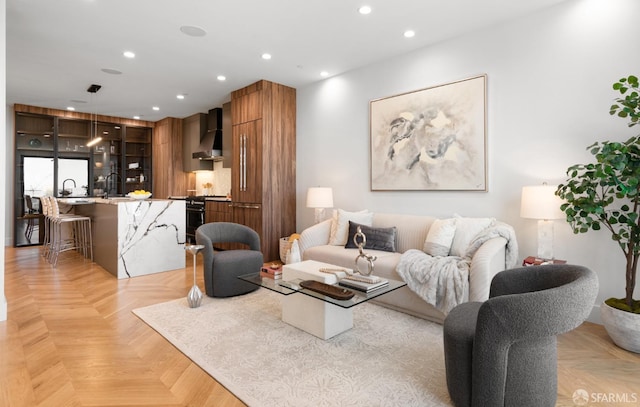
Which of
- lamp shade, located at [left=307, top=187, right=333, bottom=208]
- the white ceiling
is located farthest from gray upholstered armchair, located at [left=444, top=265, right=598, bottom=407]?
lamp shade, located at [left=307, top=187, right=333, bottom=208]

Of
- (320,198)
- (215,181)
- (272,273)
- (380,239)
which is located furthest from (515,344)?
(215,181)

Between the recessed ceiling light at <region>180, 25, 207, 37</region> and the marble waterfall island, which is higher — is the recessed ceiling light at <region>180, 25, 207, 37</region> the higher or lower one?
the higher one

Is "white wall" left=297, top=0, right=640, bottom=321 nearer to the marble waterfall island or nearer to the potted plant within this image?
the potted plant

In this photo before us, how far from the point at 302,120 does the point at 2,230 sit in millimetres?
3971

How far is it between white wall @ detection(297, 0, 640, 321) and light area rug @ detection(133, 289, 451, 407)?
4.96 feet

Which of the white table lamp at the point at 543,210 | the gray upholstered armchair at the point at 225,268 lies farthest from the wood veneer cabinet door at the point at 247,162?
the white table lamp at the point at 543,210

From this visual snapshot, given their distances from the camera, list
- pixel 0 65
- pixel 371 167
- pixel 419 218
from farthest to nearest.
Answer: pixel 371 167
pixel 419 218
pixel 0 65

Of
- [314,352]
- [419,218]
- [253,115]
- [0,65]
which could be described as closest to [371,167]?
[419,218]

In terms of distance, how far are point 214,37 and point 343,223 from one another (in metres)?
2.61

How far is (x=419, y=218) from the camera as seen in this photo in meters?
3.95

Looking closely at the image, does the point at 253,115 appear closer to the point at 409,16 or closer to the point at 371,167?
the point at 371,167

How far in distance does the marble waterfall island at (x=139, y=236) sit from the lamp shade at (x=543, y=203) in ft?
14.1

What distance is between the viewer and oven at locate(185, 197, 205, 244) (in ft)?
22.0

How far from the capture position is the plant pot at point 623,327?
2420 millimetres
